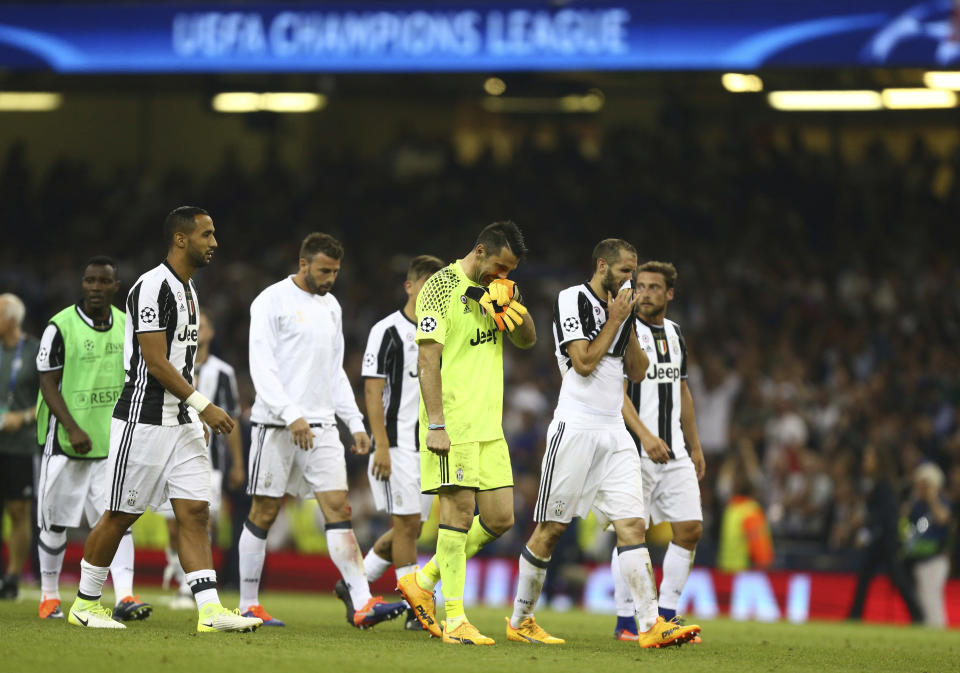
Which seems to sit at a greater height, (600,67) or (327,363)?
(600,67)

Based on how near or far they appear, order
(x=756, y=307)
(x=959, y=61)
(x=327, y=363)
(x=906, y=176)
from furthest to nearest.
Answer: (x=906, y=176), (x=756, y=307), (x=959, y=61), (x=327, y=363)

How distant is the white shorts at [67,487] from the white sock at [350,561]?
1.88m

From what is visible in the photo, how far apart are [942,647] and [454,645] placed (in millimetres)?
4766

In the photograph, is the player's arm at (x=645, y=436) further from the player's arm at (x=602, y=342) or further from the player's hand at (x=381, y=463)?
the player's hand at (x=381, y=463)

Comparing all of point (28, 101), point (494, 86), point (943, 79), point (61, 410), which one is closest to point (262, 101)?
point (494, 86)

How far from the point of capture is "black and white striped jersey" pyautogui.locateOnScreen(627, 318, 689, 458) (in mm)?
10625

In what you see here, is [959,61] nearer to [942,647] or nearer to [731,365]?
[731,365]

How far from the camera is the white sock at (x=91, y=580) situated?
9008 mm

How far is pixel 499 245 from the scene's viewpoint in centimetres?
873

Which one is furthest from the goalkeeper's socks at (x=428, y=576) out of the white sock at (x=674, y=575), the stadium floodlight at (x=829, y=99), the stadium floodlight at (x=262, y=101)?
the stadium floodlight at (x=262, y=101)

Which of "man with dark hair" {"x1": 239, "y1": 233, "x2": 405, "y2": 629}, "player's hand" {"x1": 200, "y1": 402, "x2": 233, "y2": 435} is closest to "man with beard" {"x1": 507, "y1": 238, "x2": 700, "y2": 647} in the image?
"man with dark hair" {"x1": 239, "y1": 233, "x2": 405, "y2": 629}

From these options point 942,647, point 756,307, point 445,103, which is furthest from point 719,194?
point 942,647

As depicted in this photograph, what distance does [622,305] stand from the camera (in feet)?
29.3

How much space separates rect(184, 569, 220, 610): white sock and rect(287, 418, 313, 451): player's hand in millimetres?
1193
